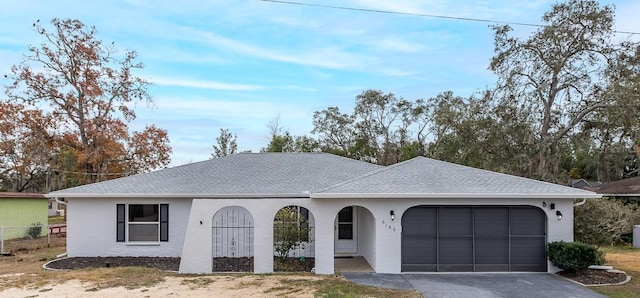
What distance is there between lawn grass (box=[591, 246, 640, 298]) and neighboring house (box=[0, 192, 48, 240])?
21804 mm

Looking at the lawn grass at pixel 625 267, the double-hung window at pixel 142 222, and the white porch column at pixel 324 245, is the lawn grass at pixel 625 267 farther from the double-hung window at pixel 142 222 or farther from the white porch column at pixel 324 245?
the double-hung window at pixel 142 222

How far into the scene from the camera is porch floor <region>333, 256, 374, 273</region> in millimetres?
13031

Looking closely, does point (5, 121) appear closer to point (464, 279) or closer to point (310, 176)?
point (310, 176)

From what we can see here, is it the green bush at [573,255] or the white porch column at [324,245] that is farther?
the white porch column at [324,245]

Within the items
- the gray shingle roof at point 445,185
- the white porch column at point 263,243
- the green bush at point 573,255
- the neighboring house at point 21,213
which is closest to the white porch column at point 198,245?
the white porch column at point 263,243

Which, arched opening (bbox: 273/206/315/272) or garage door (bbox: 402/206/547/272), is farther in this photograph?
arched opening (bbox: 273/206/315/272)

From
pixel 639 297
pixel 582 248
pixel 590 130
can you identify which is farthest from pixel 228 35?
pixel 590 130

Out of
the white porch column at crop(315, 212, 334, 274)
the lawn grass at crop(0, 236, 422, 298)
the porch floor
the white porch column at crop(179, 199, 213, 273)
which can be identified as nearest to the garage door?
the porch floor

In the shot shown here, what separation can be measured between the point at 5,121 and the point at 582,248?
111ft

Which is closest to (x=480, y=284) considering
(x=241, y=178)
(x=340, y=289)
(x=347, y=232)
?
(x=340, y=289)

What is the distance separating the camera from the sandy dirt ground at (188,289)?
32.5 ft

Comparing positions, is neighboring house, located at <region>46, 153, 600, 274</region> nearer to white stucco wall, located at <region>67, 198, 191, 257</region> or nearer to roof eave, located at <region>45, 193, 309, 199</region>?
roof eave, located at <region>45, 193, 309, 199</region>

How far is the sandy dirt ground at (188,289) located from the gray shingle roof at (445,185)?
2662mm

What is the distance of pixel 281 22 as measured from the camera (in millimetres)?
16109
